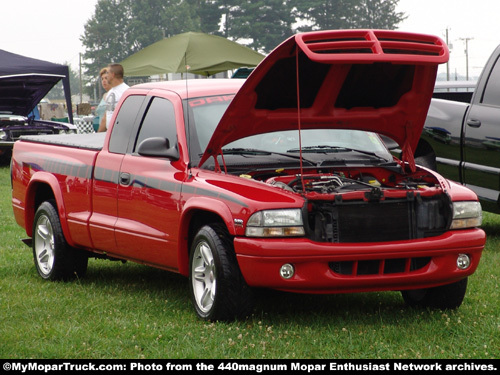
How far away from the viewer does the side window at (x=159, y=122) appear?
253 inches

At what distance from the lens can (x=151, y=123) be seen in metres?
6.71

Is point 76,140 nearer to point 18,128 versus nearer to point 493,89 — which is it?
point 493,89

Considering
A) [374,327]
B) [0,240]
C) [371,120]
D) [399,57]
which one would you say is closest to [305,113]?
[371,120]

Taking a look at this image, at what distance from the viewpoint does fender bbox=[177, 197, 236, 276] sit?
545 centimetres

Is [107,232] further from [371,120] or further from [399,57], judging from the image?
[399,57]

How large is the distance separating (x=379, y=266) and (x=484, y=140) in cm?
406

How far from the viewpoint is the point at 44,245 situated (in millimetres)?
7832

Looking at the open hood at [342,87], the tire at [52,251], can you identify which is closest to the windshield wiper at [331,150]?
the open hood at [342,87]

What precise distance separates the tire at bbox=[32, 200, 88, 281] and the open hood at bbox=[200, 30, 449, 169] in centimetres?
208

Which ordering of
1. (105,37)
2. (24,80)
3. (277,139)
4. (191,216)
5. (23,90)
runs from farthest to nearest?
1. (105,37)
2. (23,90)
3. (24,80)
4. (277,139)
5. (191,216)

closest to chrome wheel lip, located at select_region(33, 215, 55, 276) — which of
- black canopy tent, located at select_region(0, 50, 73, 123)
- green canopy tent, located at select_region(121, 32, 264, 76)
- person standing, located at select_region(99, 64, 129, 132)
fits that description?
person standing, located at select_region(99, 64, 129, 132)

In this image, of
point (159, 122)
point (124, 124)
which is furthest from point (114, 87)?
point (159, 122)

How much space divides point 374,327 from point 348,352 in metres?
0.58
